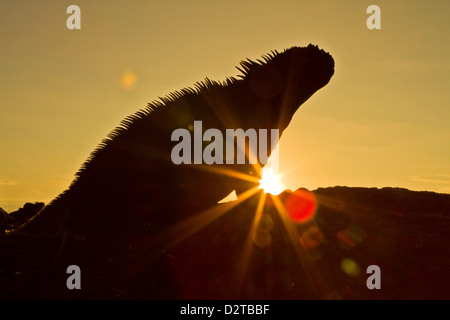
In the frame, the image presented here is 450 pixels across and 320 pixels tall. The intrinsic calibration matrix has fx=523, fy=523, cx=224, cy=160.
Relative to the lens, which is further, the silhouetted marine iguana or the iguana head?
the iguana head

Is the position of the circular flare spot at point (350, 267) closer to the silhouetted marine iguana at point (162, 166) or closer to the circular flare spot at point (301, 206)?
the circular flare spot at point (301, 206)

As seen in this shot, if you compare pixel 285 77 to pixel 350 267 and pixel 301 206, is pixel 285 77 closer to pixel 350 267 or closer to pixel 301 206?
pixel 301 206

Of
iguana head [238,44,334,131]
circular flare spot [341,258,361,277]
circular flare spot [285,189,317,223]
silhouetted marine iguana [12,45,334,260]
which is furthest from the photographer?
iguana head [238,44,334,131]

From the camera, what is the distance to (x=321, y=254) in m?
9.35

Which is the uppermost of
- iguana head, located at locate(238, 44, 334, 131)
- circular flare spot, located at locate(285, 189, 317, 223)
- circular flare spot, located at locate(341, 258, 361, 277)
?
iguana head, located at locate(238, 44, 334, 131)

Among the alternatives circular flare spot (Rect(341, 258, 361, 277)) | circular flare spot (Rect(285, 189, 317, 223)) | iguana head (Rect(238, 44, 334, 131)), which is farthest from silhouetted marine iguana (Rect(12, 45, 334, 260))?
circular flare spot (Rect(341, 258, 361, 277))

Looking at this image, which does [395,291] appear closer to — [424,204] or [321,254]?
[321,254]

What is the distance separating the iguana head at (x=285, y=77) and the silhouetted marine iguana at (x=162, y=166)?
3cm

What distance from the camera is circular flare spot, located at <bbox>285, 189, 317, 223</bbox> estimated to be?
1100 cm

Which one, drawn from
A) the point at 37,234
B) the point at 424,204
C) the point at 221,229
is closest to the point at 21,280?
the point at 37,234

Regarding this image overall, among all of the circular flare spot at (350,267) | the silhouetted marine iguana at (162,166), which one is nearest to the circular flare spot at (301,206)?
the silhouetted marine iguana at (162,166)

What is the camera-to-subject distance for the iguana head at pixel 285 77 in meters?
13.3

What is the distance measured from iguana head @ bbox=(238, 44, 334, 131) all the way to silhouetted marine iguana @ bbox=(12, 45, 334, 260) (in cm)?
3

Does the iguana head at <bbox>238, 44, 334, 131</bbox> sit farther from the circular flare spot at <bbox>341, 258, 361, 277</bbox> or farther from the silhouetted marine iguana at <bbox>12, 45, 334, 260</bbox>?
the circular flare spot at <bbox>341, 258, 361, 277</bbox>
